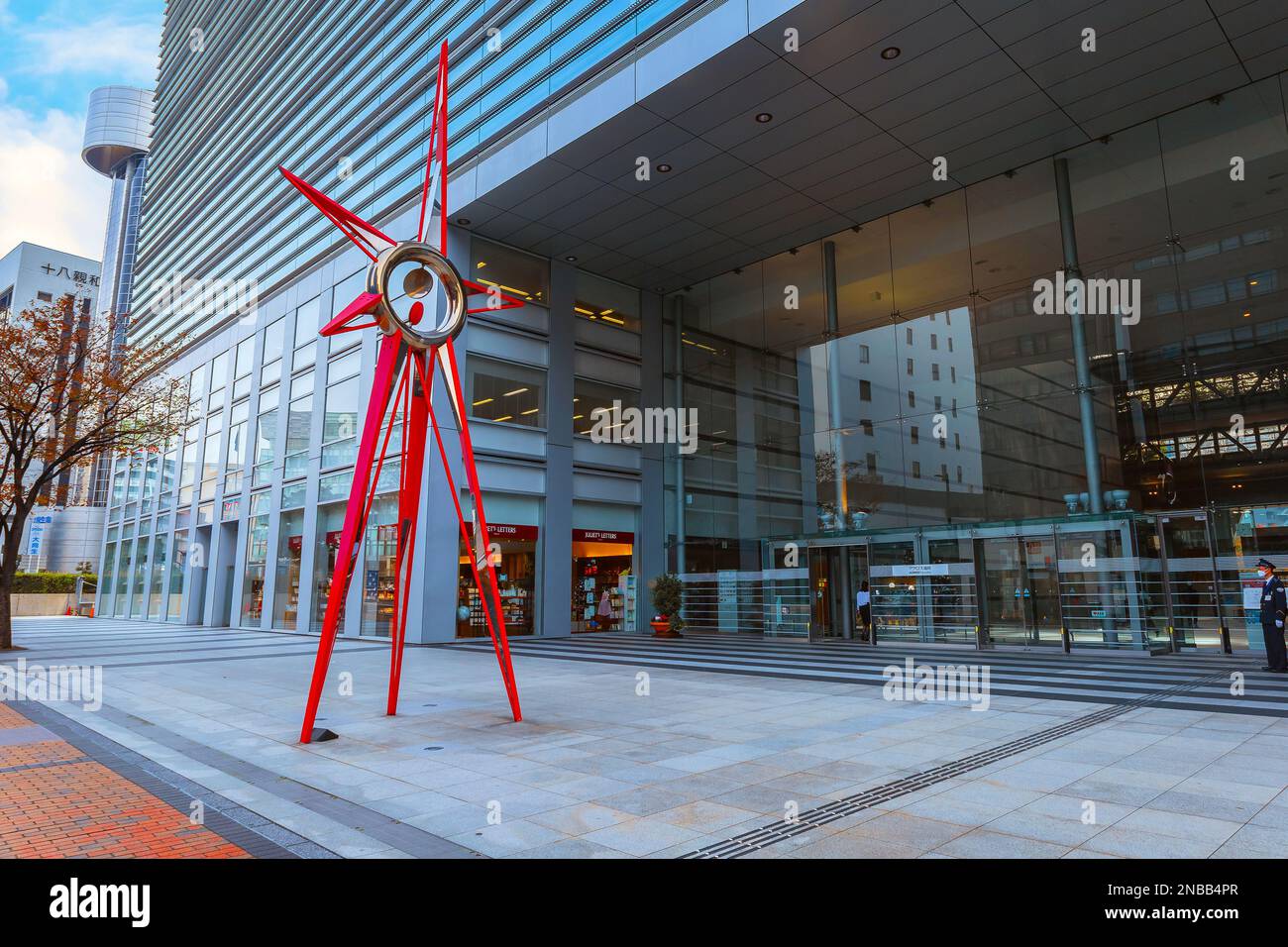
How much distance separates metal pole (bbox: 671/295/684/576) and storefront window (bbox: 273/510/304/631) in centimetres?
1337

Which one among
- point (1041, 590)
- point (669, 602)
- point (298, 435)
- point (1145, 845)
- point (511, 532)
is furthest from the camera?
point (298, 435)

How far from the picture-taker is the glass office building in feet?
54.3

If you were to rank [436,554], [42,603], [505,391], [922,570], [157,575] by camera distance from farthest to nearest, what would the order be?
[42,603] → [157,575] → [505,391] → [436,554] → [922,570]

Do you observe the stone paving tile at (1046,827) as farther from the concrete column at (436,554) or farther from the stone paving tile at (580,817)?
the concrete column at (436,554)

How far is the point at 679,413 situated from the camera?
28.7 m

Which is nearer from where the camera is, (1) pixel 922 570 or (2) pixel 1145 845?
(2) pixel 1145 845

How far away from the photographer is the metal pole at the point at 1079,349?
18125 millimetres

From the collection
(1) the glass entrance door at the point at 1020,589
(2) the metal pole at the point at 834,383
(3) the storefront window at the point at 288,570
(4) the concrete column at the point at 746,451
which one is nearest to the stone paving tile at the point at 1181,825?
(1) the glass entrance door at the point at 1020,589

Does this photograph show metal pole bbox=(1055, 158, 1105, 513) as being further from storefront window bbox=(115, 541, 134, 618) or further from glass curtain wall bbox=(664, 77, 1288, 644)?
storefront window bbox=(115, 541, 134, 618)

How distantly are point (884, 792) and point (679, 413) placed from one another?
23421 millimetres

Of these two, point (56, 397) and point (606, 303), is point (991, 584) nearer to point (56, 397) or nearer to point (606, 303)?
point (606, 303)

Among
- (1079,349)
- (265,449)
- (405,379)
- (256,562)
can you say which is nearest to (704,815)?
(405,379)
